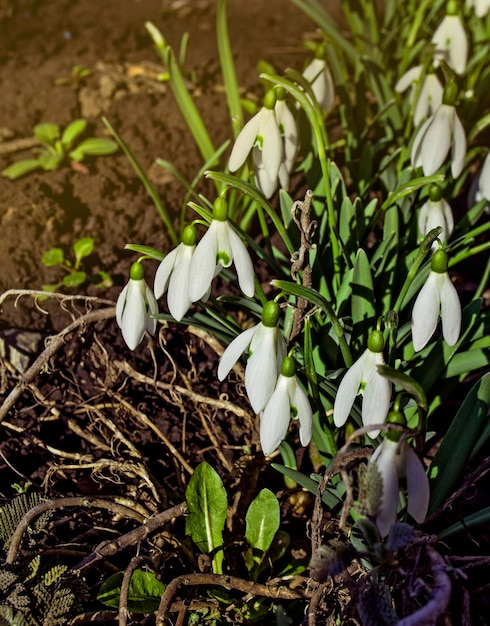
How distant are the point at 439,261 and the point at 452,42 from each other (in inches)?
42.2

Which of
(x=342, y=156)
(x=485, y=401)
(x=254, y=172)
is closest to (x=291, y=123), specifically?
(x=254, y=172)

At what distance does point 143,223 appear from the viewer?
7.46 feet

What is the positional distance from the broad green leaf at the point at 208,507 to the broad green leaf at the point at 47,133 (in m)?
1.45

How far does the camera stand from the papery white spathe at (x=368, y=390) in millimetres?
1208

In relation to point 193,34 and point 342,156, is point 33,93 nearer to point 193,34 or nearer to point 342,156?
point 193,34

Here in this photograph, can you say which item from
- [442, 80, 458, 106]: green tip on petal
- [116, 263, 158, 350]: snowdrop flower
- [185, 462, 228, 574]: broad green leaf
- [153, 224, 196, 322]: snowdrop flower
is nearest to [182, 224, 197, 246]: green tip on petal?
[153, 224, 196, 322]: snowdrop flower

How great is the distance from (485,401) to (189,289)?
0.60 meters

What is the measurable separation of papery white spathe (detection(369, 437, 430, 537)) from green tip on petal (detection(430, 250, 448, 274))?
34 centimetres

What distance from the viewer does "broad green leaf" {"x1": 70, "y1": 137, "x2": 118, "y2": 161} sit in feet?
8.00

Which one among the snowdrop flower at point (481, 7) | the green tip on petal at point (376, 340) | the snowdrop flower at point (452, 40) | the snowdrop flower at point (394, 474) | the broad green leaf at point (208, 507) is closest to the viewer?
the snowdrop flower at point (394, 474)

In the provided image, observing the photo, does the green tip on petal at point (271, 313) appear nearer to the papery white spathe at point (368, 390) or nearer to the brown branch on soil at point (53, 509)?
the papery white spathe at point (368, 390)

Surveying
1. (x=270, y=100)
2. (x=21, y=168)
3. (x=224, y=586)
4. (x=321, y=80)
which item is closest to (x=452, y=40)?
(x=321, y=80)

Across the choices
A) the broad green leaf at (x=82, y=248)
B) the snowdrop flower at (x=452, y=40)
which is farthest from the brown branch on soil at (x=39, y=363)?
the snowdrop flower at (x=452, y=40)

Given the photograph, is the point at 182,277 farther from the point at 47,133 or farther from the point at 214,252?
the point at 47,133
